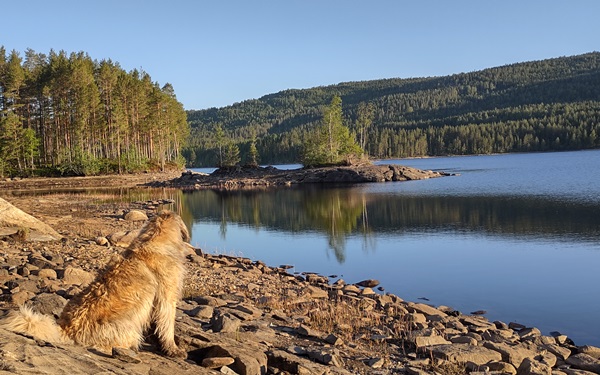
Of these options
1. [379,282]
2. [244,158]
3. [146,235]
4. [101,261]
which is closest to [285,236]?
[379,282]

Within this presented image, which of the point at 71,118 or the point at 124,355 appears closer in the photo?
the point at 124,355

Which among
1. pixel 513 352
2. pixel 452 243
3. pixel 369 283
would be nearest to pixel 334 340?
pixel 513 352

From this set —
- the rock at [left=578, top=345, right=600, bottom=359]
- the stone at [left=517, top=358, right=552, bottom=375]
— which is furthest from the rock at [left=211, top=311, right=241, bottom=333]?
the rock at [left=578, top=345, right=600, bottom=359]

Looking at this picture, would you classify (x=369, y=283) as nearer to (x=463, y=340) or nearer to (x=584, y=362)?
(x=463, y=340)

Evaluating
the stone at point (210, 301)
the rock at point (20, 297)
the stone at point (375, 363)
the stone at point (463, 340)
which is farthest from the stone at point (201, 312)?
the stone at point (463, 340)

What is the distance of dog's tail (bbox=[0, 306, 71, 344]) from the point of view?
4.18 m

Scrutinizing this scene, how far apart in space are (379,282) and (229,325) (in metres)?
9.61

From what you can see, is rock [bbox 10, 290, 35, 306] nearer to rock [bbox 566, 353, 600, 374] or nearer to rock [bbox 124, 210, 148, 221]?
rock [bbox 566, 353, 600, 374]

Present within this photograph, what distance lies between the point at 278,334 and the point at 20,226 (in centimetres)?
1061

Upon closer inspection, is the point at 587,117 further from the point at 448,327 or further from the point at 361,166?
the point at 448,327

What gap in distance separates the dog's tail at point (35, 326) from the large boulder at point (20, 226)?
11579 millimetres

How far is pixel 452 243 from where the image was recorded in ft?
76.5

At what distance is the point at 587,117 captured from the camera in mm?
152000

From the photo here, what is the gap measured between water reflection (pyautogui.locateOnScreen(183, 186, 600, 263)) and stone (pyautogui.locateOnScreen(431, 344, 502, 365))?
12282mm
